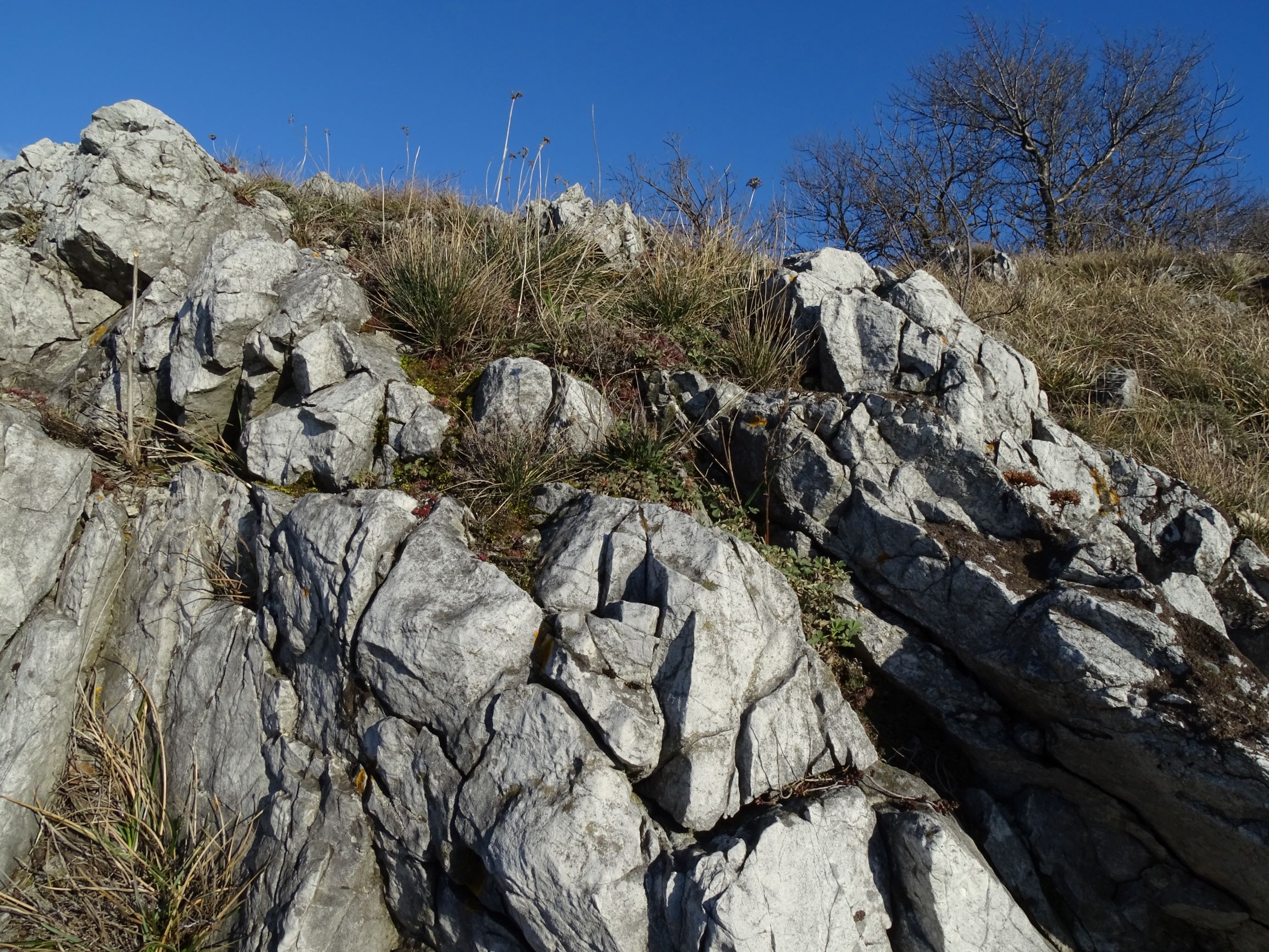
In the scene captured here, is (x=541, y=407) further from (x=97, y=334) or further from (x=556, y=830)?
(x=97, y=334)

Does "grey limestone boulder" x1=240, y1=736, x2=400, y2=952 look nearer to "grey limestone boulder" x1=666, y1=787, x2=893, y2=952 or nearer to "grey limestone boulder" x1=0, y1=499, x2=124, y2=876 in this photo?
"grey limestone boulder" x1=0, y1=499, x2=124, y2=876

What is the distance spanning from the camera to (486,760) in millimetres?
4043

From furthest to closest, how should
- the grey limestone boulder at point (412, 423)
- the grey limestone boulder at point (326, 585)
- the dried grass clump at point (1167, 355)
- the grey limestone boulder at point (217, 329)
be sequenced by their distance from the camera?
the dried grass clump at point (1167, 355) < the grey limestone boulder at point (217, 329) < the grey limestone boulder at point (412, 423) < the grey limestone boulder at point (326, 585)

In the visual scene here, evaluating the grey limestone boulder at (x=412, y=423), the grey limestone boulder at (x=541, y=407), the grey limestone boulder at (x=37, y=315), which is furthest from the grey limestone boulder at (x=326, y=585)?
the grey limestone boulder at (x=37, y=315)

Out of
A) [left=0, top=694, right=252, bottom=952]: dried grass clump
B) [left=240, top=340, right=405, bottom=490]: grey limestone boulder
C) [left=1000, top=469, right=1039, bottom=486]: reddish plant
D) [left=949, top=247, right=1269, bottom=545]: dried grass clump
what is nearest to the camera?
[left=0, top=694, right=252, bottom=952]: dried grass clump

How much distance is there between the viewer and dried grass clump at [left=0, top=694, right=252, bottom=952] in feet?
13.8

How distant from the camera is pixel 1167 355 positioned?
8.87 metres

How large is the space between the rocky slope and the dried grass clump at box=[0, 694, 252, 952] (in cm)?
17

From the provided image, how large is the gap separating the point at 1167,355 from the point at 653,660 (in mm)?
7767

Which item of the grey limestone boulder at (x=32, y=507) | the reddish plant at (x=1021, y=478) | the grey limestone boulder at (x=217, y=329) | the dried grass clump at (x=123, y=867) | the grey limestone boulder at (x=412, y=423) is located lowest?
the dried grass clump at (x=123, y=867)

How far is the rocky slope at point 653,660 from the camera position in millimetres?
3939

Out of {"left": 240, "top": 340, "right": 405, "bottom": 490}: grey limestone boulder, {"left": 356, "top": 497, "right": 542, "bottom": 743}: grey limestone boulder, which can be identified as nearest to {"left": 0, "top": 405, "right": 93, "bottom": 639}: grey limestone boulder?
{"left": 240, "top": 340, "right": 405, "bottom": 490}: grey limestone boulder

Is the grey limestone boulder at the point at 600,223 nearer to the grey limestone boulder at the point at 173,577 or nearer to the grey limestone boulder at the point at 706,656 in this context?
the grey limestone boulder at the point at 706,656

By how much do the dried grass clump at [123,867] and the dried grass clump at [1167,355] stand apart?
741 centimetres
